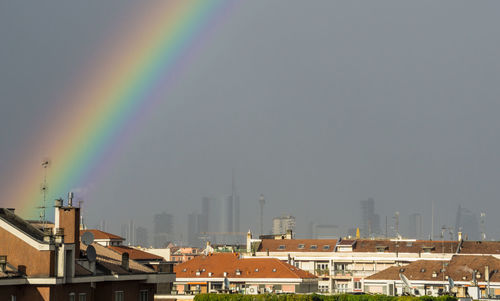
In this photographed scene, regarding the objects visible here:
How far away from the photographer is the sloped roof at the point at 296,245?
171 m

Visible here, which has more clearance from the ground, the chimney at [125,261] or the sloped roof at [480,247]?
the sloped roof at [480,247]

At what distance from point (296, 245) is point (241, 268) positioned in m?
37.9

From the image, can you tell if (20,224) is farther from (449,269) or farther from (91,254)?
(449,269)

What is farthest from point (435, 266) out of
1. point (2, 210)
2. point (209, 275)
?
point (2, 210)

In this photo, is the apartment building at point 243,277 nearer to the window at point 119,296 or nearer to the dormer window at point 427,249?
the dormer window at point 427,249

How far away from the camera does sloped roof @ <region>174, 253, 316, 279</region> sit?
436 feet

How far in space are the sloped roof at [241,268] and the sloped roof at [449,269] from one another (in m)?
11.9

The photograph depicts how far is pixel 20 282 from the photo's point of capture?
54469mm

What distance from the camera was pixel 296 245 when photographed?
566 ft

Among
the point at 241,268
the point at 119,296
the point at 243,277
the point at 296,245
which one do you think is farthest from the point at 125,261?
the point at 296,245

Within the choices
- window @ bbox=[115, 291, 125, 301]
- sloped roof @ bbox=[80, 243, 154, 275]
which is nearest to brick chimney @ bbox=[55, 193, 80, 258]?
sloped roof @ bbox=[80, 243, 154, 275]

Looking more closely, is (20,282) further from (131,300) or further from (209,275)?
(209,275)

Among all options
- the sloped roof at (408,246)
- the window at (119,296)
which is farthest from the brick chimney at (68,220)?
the sloped roof at (408,246)

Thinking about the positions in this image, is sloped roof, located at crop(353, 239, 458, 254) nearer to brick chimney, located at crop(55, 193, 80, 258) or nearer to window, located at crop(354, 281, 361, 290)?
window, located at crop(354, 281, 361, 290)
